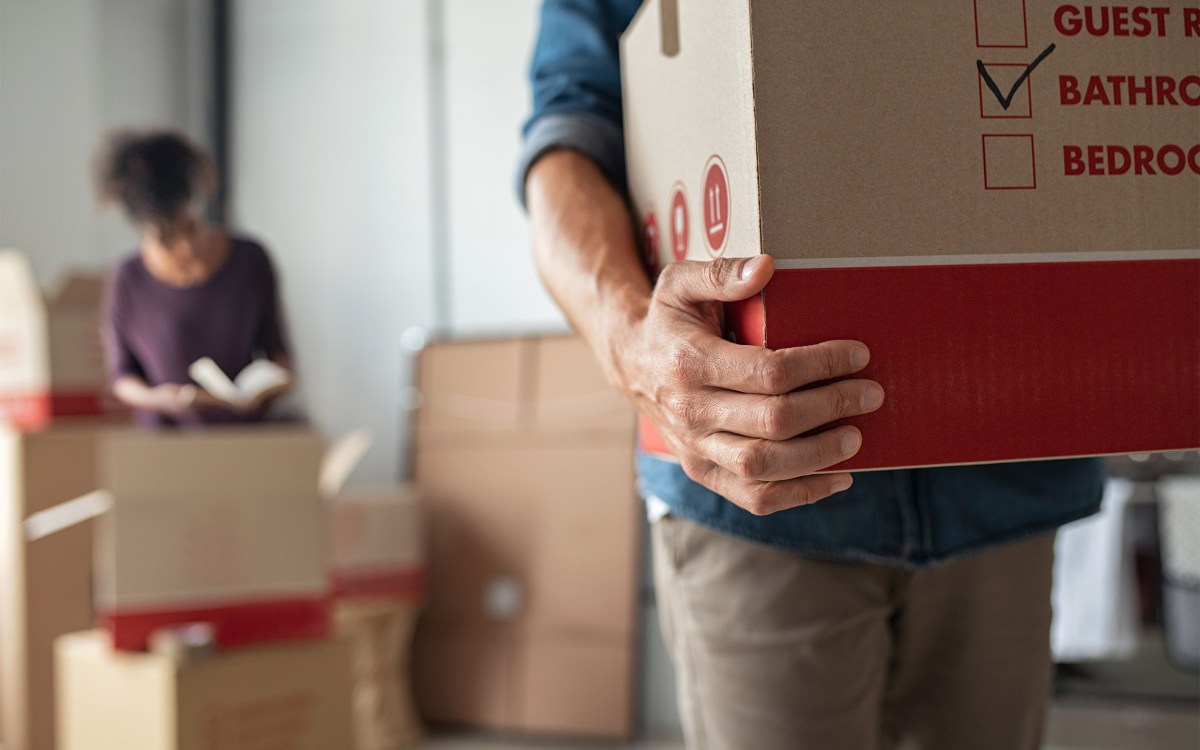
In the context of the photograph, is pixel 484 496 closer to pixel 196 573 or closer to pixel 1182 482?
pixel 196 573

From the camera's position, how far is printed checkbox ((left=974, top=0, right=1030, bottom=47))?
564mm

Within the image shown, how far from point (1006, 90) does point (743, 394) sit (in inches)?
9.0

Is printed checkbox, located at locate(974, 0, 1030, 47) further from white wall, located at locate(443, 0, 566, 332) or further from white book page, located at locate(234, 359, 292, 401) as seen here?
white wall, located at locate(443, 0, 566, 332)

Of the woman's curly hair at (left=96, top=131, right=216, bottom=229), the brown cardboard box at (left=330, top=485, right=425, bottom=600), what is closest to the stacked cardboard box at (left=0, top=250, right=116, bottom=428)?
the woman's curly hair at (left=96, top=131, right=216, bottom=229)

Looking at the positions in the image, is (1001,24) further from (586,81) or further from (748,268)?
(586,81)

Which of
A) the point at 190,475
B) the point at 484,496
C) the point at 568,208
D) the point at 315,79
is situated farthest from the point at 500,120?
the point at 568,208

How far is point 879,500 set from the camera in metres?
0.77

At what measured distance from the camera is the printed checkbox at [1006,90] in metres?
0.56

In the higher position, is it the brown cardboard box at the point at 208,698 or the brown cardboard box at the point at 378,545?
the brown cardboard box at the point at 378,545

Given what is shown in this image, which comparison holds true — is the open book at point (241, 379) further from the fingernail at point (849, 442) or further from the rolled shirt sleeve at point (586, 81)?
the fingernail at point (849, 442)

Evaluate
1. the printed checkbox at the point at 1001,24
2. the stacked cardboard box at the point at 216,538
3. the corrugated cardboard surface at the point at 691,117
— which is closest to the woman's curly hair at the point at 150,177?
the stacked cardboard box at the point at 216,538

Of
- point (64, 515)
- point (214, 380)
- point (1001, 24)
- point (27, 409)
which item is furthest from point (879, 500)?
point (27, 409)

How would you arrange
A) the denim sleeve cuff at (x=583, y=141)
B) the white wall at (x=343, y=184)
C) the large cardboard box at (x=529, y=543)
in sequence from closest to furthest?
the denim sleeve cuff at (x=583, y=141), the large cardboard box at (x=529, y=543), the white wall at (x=343, y=184)

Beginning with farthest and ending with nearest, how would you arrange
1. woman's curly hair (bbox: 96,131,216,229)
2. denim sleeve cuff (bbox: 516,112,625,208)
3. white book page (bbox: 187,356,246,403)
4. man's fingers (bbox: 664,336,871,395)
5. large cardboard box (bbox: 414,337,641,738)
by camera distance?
large cardboard box (bbox: 414,337,641,738) → woman's curly hair (bbox: 96,131,216,229) → white book page (bbox: 187,356,246,403) → denim sleeve cuff (bbox: 516,112,625,208) → man's fingers (bbox: 664,336,871,395)
